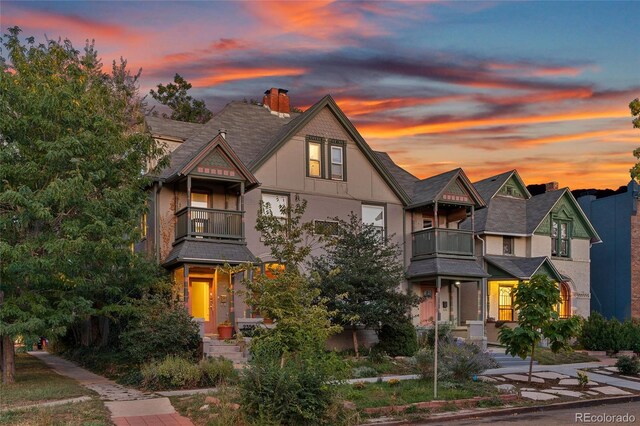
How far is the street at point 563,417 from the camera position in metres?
13.9

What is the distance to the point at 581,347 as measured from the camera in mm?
29734

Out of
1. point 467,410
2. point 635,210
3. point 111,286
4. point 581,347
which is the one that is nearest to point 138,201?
point 111,286

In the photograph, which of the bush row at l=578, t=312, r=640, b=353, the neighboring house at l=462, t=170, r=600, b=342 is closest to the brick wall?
the neighboring house at l=462, t=170, r=600, b=342

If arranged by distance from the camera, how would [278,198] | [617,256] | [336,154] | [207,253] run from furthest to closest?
[617,256] < [336,154] < [278,198] < [207,253]

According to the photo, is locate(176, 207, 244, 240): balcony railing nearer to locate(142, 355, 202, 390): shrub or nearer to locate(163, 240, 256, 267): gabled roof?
locate(163, 240, 256, 267): gabled roof

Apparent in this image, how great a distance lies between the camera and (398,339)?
2450 centimetres

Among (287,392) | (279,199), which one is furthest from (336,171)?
(287,392)

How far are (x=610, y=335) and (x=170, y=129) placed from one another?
19.9m

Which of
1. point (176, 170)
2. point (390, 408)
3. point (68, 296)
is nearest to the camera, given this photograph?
point (390, 408)

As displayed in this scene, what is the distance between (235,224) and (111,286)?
5.74m

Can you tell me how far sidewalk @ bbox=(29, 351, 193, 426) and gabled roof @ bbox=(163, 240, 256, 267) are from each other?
5.05m

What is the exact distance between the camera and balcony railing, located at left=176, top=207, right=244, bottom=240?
24.9 meters

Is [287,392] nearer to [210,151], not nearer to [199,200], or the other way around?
[210,151]

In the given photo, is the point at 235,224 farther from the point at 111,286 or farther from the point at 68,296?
the point at 68,296
